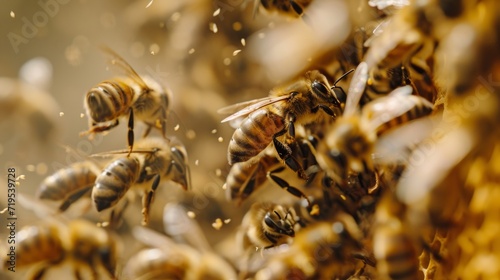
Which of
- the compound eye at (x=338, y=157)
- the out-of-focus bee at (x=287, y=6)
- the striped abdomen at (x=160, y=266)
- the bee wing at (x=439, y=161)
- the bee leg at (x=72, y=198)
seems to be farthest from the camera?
the striped abdomen at (x=160, y=266)

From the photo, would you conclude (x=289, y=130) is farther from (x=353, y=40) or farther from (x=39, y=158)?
(x=39, y=158)

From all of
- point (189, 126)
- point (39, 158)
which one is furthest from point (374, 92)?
point (39, 158)

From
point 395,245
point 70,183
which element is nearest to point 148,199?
point 70,183

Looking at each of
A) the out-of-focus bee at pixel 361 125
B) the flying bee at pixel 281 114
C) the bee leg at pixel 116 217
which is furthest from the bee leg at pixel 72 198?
the out-of-focus bee at pixel 361 125

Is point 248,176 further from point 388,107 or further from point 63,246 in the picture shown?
point 63,246

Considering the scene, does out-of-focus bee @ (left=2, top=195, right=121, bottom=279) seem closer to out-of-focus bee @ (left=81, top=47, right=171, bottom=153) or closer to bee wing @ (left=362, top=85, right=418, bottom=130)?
out-of-focus bee @ (left=81, top=47, right=171, bottom=153)

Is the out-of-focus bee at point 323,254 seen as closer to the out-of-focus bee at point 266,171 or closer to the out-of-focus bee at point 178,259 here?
the out-of-focus bee at point 266,171
